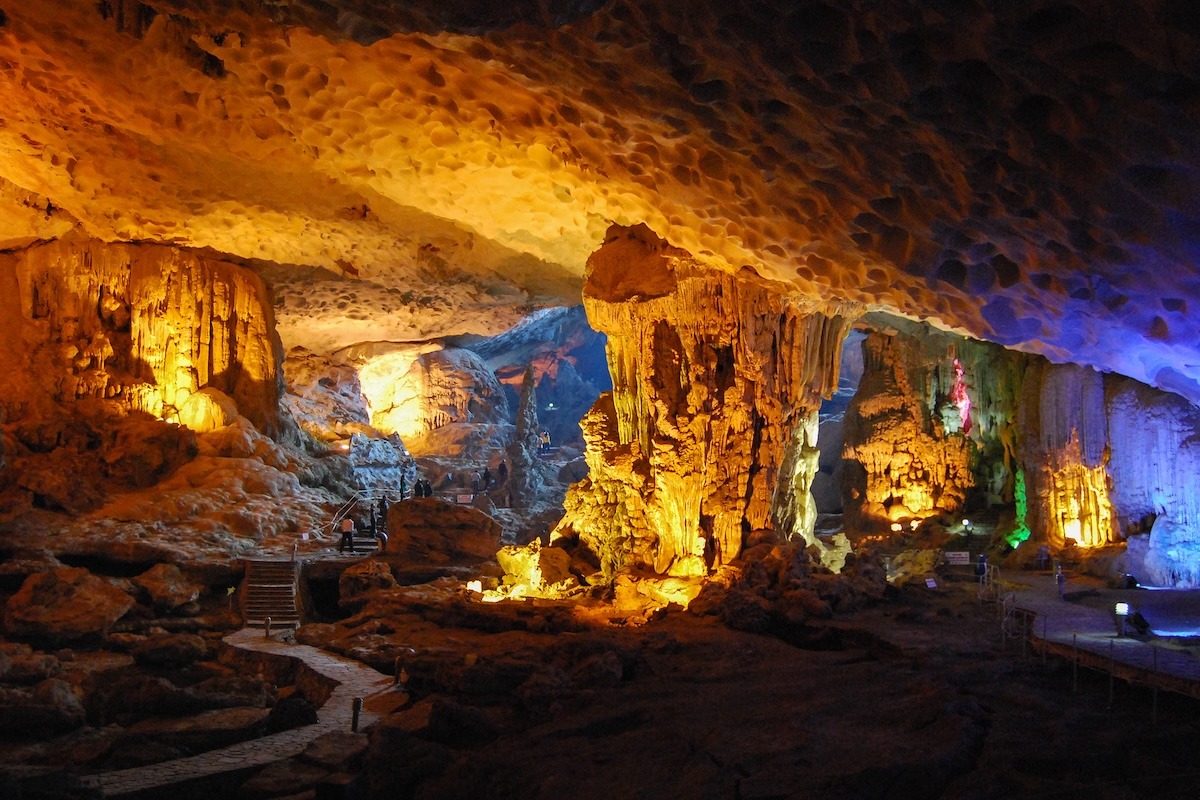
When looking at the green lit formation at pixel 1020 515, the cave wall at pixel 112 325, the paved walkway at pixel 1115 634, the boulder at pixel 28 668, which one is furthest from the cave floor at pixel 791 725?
the cave wall at pixel 112 325

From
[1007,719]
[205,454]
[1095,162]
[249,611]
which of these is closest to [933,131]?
[1095,162]

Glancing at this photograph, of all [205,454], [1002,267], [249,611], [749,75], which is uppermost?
[749,75]

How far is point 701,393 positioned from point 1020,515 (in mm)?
9299

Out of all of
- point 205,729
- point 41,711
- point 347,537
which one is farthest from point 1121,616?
point 347,537

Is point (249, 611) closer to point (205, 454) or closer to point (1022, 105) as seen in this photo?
point (205, 454)

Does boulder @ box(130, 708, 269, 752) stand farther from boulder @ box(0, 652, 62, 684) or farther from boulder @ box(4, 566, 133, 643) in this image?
boulder @ box(4, 566, 133, 643)

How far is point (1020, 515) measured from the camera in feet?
64.3

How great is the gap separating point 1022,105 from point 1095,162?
2.24 feet

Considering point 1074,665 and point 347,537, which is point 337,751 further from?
point 347,537

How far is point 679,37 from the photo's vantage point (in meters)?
7.10

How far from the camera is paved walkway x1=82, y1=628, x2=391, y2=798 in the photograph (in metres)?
7.52

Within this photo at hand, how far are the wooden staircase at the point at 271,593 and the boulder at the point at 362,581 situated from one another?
88 cm

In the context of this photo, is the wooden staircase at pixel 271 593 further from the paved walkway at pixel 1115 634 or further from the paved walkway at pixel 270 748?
the paved walkway at pixel 1115 634

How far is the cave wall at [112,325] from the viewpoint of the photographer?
64.0ft
